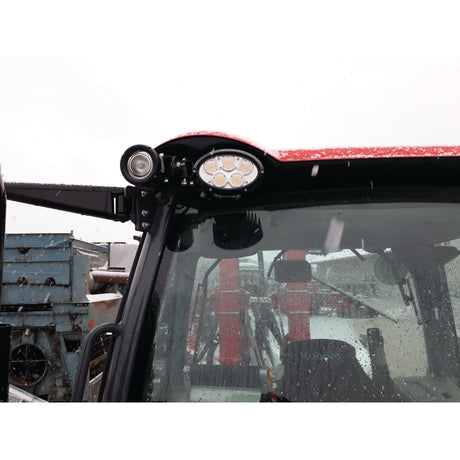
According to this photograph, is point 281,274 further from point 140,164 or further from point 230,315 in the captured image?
point 140,164

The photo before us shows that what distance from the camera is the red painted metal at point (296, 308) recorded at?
1.44 meters

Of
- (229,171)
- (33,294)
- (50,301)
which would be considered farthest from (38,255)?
(229,171)

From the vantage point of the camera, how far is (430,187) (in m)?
1.62

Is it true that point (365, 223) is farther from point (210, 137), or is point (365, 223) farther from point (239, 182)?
point (210, 137)

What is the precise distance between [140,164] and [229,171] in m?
0.29

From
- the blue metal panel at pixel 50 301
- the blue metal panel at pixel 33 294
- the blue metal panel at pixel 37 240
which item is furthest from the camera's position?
the blue metal panel at pixel 37 240

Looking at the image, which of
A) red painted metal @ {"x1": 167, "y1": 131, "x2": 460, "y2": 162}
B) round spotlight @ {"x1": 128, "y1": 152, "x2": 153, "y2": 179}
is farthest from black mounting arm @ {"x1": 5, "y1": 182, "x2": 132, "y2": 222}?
red painted metal @ {"x1": 167, "y1": 131, "x2": 460, "y2": 162}

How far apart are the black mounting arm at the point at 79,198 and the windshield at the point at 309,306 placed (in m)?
0.23

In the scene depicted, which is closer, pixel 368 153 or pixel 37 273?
pixel 368 153

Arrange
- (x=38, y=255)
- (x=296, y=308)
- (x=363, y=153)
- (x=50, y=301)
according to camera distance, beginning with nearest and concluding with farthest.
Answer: (x=296, y=308) → (x=363, y=153) → (x=50, y=301) → (x=38, y=255)

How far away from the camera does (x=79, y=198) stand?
163cm

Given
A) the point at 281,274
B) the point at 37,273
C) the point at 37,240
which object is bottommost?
the point at 281,274

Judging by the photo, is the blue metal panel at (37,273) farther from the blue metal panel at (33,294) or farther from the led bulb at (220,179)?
the led bulb at (220,179)

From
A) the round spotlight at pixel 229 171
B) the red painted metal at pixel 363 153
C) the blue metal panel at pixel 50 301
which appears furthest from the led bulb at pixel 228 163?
the blue metal panel at pixel 50 301
